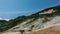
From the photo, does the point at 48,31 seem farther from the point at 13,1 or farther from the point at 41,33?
the point at 13,1

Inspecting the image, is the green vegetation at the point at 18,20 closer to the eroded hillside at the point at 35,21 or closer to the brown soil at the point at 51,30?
the eroded hillside at the point at 35,21

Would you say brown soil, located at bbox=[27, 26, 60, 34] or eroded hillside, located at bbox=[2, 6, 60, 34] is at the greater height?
eroded hillside, located at bbox=[2, 6, 60, 34]

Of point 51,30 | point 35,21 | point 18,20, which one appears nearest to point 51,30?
point 51,30

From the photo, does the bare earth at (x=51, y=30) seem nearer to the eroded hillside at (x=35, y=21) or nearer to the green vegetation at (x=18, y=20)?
the eroded hillside at (x=35, y=21)

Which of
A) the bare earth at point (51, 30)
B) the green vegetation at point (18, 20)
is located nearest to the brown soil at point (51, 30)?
the bare earth at point (51, 30)

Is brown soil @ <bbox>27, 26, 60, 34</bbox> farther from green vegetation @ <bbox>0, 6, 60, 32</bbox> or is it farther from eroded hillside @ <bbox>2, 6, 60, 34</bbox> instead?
green vegetation @ <bbox>0, 6, 60, 32</bbox>

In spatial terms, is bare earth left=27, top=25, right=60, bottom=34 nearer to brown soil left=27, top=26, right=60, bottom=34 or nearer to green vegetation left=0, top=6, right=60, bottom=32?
brown soil left=27, top=26, right=60, bottom=34

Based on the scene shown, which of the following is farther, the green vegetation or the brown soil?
the green vegetation

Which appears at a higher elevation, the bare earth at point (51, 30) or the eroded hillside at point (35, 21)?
the eroded hillside at point (35, 21)

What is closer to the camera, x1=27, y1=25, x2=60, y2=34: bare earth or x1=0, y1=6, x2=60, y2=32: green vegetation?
x1=27, y1=25, x2=60, y2=34: bare earth

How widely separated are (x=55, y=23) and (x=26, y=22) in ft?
0.98

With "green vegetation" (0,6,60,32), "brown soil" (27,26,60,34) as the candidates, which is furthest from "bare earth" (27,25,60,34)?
"green vegetation" (0,6,60,32)

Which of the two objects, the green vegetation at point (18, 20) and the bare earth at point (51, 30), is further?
the green vegetation at point (18, 20)

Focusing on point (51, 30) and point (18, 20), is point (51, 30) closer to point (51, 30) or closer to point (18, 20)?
point (51, 30)
